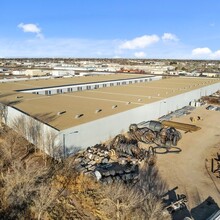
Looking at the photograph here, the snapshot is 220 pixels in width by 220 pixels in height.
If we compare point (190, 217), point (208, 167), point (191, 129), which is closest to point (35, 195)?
point (190, 217)

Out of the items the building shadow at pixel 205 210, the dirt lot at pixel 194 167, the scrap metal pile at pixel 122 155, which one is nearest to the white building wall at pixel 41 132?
the scrap metal pile at pixel 122 155

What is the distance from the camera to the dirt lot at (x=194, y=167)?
1792cm

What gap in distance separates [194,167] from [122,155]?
6500 mm

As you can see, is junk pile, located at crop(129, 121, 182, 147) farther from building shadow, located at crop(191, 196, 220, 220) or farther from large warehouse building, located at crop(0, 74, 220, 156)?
building shadow, located at crop(191, 196, 220, 220)

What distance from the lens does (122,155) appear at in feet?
77.7

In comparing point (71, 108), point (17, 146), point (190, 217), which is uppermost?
point (71, 108)

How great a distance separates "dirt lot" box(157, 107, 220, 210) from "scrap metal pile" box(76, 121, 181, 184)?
5.27 feet

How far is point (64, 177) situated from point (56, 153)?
11.6 feet

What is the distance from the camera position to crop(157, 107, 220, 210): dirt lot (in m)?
17.9

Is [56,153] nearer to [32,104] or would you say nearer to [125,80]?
[32,104]

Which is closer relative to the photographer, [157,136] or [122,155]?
[122,155]

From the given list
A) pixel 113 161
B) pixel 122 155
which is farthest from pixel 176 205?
pixel 122 155

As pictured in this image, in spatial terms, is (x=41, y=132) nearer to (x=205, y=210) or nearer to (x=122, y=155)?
(x=122, y=155)

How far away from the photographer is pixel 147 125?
32.1 meters
